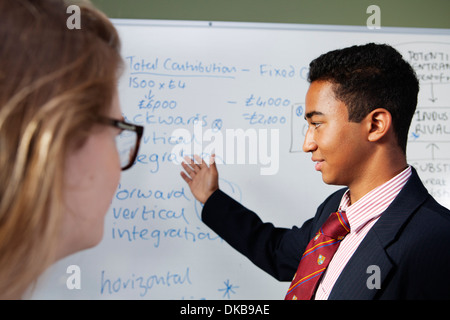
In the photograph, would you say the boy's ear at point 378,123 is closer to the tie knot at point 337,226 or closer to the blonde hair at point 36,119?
the tie knot at point 337,226

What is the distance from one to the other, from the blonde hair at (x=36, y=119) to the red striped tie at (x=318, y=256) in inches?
23.5

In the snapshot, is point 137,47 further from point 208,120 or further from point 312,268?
point 312,268

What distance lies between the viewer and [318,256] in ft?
2.79

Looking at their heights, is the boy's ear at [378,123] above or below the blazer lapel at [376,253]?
above

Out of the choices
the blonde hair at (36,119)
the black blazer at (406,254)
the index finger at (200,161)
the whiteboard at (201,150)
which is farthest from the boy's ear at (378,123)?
the blonde hair at (36,119)

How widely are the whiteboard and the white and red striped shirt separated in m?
0.40

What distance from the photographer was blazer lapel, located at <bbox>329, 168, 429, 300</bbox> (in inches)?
27.6

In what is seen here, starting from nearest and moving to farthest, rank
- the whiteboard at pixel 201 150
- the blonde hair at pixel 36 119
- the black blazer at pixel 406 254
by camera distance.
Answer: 1. the blonde hair at pixel 36 119
2. the black blazer at pixel 406 254
3. the whiteboard at pixel 201 150

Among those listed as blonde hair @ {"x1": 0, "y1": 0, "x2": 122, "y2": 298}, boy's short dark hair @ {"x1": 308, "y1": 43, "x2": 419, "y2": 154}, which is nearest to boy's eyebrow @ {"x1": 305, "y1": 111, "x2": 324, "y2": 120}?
boy's short dark hair @ {"x1": 308, "y1": 43, "x2": 419, "y2": 154}

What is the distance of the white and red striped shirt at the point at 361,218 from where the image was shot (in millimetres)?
804

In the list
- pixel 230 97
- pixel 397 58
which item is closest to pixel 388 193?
pixel 397 58

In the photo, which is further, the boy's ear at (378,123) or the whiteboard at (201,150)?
the whiteboard at (201,150)

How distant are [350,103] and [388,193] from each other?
24 cm

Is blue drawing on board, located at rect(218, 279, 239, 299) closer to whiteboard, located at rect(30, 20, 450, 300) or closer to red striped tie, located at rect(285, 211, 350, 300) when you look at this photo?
whiteboard, located at rect(30, 20, 450, 300)
